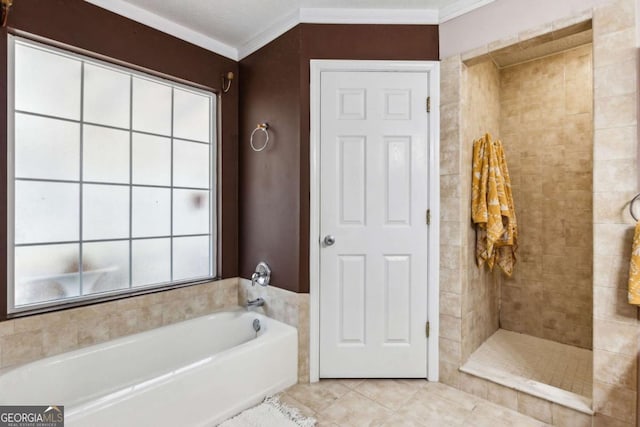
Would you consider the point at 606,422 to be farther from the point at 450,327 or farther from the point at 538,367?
the point at 450,327

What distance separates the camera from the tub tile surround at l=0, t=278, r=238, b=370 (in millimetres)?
1700

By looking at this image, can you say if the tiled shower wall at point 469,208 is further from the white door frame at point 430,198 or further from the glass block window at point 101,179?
the glass block window at point 101,179

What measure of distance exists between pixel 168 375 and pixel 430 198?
5.71 feet

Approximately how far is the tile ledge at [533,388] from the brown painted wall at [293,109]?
1156 millimetres

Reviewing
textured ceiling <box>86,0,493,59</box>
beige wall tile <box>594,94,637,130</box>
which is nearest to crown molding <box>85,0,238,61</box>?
textured ceiling <box>86,0,493,59</box>

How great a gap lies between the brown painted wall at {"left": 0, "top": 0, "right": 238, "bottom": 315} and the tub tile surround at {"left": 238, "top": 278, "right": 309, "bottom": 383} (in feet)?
1.49

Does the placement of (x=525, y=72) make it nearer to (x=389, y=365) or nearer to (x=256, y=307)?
(x=389, y=365)

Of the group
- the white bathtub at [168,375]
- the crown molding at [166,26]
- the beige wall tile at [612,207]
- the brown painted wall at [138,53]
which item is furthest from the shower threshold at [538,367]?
the crown molding at [166,26]

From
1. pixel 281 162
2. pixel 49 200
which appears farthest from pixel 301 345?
pixel 49 200

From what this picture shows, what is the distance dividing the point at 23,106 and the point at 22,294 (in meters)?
1.00

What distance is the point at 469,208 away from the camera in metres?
2.18

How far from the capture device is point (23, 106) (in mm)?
1768

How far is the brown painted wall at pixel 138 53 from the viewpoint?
1.71 metres

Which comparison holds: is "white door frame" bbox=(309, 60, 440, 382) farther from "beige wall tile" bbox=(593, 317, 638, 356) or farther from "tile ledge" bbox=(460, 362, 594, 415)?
"beige wall tile" bbox=(593, 317, 638, 356)
